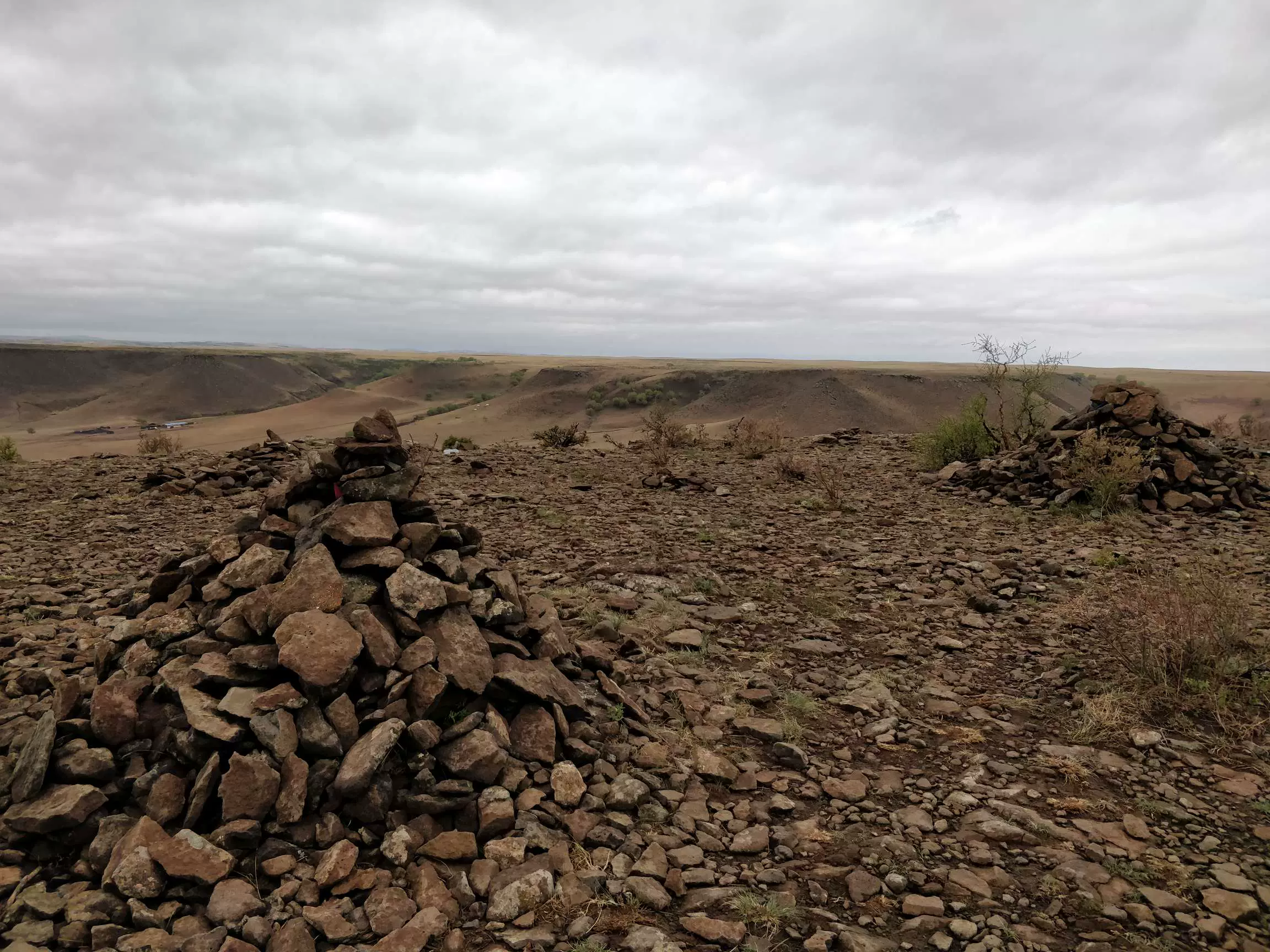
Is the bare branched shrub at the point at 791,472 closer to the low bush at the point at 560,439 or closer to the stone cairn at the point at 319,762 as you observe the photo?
the low bush at the point at 560,439

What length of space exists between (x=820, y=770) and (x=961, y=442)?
40.2 ft

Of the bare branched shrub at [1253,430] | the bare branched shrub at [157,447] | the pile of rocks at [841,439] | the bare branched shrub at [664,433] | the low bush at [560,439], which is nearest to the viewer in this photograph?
the bare branched shrub at [664,433]

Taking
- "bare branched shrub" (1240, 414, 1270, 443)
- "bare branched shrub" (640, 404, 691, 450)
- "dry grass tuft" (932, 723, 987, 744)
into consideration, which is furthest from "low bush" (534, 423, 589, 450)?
"bare branched shrub" (1240, 414, 1270, 443)

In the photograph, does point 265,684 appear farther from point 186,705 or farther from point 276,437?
point 276,437

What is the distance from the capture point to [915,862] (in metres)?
3.21

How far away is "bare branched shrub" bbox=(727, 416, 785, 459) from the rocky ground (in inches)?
322

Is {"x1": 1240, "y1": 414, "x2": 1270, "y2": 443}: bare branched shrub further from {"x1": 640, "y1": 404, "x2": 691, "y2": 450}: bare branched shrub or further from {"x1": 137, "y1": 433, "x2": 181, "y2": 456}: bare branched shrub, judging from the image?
{"x1": 137, "y1": 433, "x2": 181, "y2": 456}: bare branched shrub

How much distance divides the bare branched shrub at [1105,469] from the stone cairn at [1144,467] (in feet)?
0.47

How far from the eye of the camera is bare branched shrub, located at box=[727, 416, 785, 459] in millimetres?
16766

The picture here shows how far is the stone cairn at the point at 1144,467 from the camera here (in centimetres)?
1015

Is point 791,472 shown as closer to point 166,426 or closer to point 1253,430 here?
point 1253,430

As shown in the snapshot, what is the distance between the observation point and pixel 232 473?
12195 millimetres

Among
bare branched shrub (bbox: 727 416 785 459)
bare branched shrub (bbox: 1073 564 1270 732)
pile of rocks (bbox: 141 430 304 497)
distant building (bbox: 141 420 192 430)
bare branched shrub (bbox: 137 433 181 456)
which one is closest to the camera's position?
bare branched shrub (bbox: 1073 564 1270 732)


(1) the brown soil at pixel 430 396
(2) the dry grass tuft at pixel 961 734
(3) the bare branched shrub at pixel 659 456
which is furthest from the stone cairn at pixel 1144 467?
(1) the brown soil at pixel 430 396
